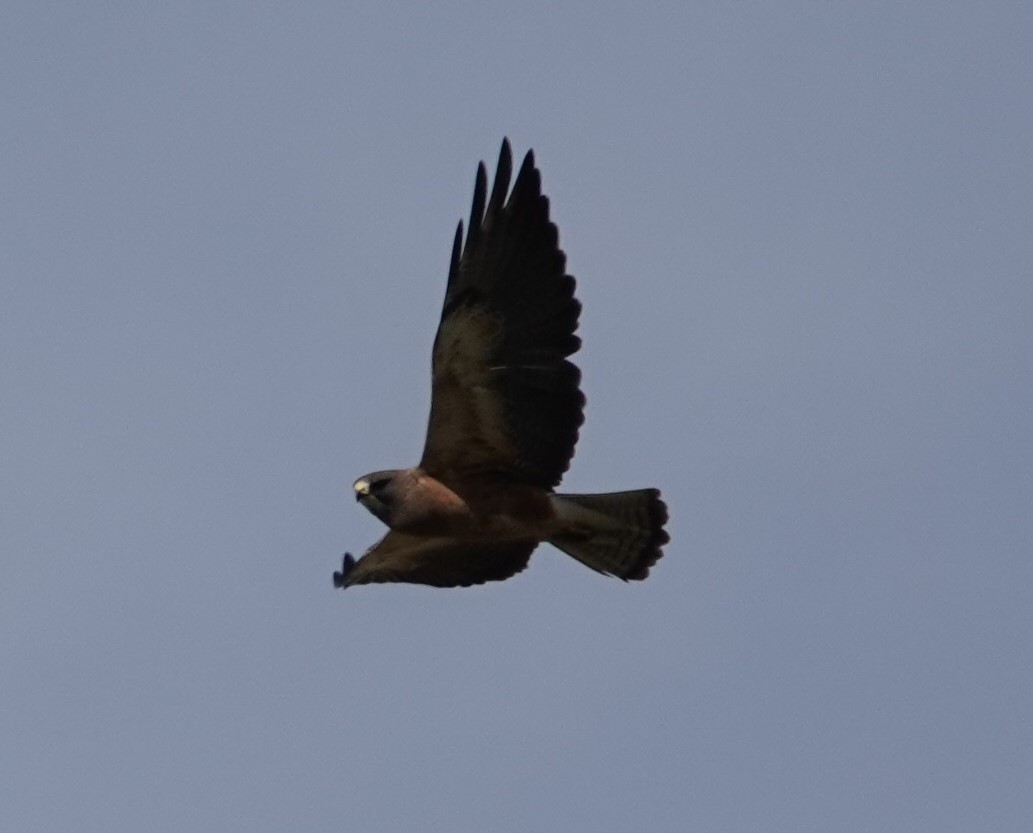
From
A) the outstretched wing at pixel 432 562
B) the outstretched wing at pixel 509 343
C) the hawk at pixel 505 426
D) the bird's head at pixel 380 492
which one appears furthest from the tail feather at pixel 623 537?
the bird's head at pixel 380 492

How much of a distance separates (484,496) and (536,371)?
3.50 feet

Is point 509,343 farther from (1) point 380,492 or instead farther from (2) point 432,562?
(2) point 432,562

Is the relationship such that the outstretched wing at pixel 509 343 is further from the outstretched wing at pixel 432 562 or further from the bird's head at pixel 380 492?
the outstretched wing at pixel 432 562

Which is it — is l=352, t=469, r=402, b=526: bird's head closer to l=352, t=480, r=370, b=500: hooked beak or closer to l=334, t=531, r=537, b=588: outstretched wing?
l=352, t=480, r=370, b=500: hooked beak

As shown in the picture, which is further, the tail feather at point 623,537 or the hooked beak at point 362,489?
the tail feather at point 623,537

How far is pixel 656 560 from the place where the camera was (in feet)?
62.9

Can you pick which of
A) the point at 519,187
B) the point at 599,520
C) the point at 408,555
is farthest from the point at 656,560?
the point at 519,187

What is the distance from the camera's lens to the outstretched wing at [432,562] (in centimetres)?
1898

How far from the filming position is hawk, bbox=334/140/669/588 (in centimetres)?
1762

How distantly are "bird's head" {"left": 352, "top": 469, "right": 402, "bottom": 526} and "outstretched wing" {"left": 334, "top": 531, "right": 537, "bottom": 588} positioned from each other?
58 centimetres

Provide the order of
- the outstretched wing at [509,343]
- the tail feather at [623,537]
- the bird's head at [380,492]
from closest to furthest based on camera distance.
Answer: the outstretched wing at [509,343] < the bird's head at [380,492] < the tail feather at [623,537]

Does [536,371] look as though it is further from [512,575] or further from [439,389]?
[512,575]

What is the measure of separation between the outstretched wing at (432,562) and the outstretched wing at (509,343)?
1.04 metres

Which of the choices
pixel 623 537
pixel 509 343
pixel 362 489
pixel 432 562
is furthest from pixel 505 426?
pixel 432 562
